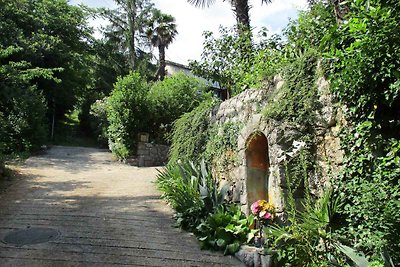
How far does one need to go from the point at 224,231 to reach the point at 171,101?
8.72 meters

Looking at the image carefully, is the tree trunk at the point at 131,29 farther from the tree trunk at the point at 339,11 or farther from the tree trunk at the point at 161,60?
the tree trunk at the point at 339,11

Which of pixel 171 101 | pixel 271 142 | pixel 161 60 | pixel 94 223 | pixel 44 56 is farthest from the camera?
pixel 161 60

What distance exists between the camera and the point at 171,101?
1312 centimetres

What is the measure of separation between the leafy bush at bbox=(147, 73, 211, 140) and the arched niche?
7.47 m

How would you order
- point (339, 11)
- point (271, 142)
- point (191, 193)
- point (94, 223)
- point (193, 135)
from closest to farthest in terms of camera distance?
1. point (339, 11)
2. point (271, 142)
3. point (94, 223)
4. point (191, 193)
5. point (193, 135)

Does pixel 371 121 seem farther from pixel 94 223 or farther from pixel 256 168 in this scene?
pixel 94 223

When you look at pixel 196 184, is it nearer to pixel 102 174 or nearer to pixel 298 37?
pixel 298 37

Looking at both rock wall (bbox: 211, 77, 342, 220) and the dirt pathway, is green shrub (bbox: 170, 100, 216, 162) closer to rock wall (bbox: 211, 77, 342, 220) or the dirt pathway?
rock wall (bbox: 211, 77, 342, 220)

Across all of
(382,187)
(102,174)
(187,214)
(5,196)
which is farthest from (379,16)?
(102,174)

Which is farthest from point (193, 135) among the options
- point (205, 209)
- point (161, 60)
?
point (161, 60)

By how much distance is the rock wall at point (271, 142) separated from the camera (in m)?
4.17

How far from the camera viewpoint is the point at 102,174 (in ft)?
33.3

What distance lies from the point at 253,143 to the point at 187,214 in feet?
5.51

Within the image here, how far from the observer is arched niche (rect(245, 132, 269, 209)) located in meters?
5.55
